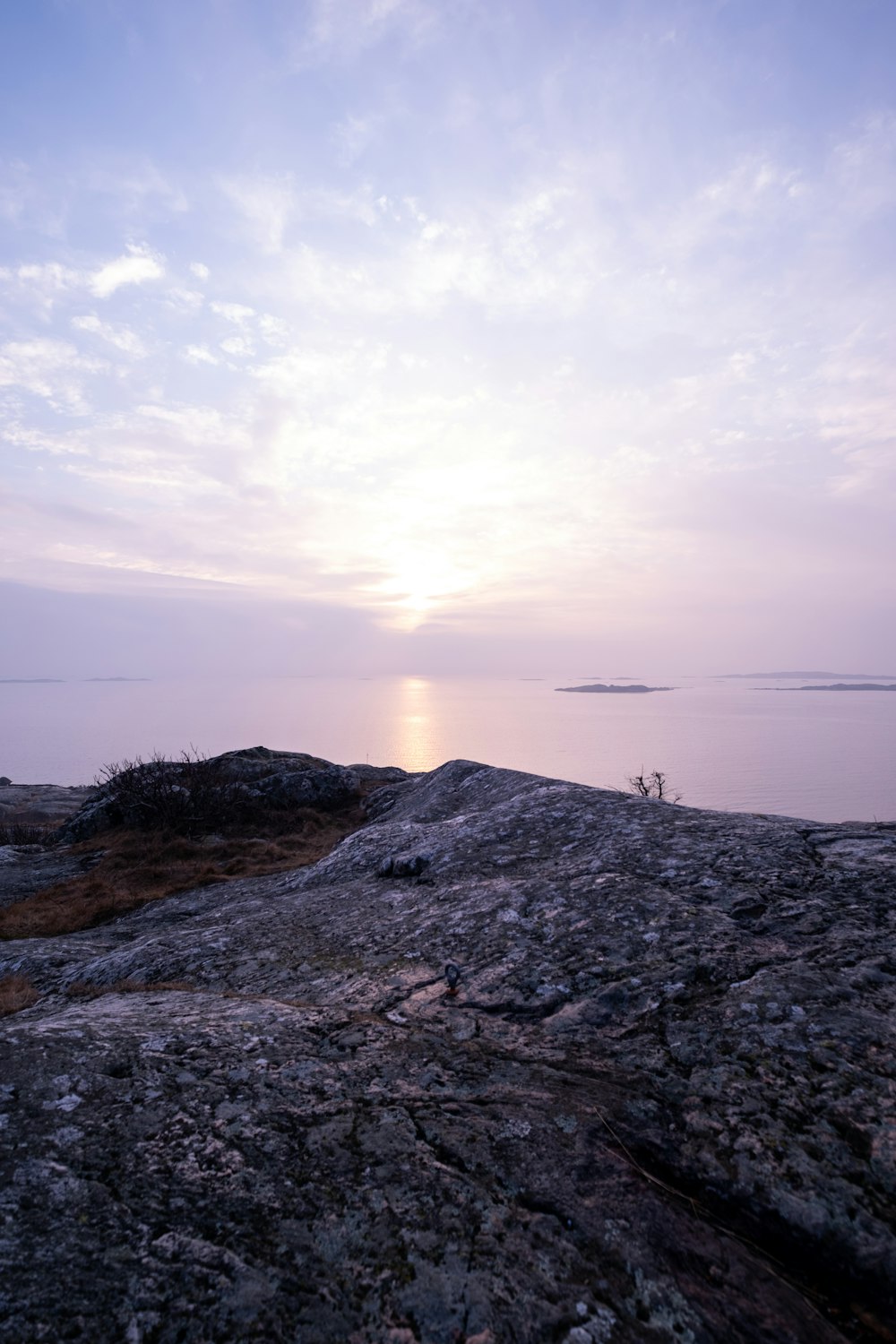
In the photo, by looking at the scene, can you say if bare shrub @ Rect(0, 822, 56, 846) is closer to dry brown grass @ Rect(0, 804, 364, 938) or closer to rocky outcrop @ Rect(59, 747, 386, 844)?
rocky outcrop @ Rect(59, 747, 386, 844)

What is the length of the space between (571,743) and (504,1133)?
95.7 metres

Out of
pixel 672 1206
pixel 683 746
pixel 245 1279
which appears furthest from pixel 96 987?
pixel 683 746

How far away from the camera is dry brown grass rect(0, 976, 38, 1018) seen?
6.00m

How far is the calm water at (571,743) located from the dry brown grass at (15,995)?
4708 centimetres

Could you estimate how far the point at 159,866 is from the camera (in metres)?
16.5

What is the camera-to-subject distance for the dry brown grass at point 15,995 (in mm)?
5996

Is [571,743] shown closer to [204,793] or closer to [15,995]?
[204,793]

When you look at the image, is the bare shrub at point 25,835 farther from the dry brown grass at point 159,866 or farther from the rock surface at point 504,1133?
the rock surface at point 504,1133

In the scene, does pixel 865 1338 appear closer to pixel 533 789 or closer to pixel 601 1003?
pixel 601 1003

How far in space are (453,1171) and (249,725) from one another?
373ft

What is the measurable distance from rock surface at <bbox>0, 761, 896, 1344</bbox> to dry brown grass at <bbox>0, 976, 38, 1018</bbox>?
2.42 feet

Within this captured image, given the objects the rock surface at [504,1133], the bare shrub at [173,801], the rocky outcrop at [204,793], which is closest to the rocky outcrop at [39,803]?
the rocky outcrop at [204,793]

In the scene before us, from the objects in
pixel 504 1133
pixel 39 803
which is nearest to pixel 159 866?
pixel 504 1133

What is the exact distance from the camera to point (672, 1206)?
274 cm
